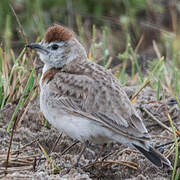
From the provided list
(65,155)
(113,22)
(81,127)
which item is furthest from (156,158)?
(113,22)

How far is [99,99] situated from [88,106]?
0.35 feet

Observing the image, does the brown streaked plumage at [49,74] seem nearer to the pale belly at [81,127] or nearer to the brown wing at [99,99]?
the brown wing at [99,99]

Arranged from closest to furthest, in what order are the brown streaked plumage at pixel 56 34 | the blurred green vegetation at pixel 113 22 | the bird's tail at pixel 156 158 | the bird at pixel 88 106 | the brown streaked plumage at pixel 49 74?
the bird's tail at pixel 156 158
the bird at pixel 88 106
the brown streaked plumage at pixel 49 74
the brown streaked plumage at pixel 56 34
the blurred green vegetation at pixel 113 22

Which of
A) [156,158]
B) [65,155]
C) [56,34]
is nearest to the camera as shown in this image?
[156,158]

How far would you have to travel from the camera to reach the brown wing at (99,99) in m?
3.41

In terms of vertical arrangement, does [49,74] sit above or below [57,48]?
below

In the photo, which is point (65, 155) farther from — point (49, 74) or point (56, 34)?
point (56, 34)

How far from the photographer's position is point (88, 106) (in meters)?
3.57

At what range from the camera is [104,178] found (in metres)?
3.58

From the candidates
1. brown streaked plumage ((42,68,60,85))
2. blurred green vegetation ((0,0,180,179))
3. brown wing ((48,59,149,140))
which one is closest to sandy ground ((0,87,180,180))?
brown wing ((48,59,149,140))

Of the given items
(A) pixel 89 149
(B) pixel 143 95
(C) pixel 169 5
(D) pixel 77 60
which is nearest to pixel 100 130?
(A) pixel 89 149

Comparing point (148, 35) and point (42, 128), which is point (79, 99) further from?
point (148, 35)

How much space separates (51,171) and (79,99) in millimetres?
648

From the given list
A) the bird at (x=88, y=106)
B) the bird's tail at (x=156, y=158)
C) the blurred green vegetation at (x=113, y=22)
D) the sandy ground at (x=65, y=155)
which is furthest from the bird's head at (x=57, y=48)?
the blurred green vegetation at (x=113, y=22)
